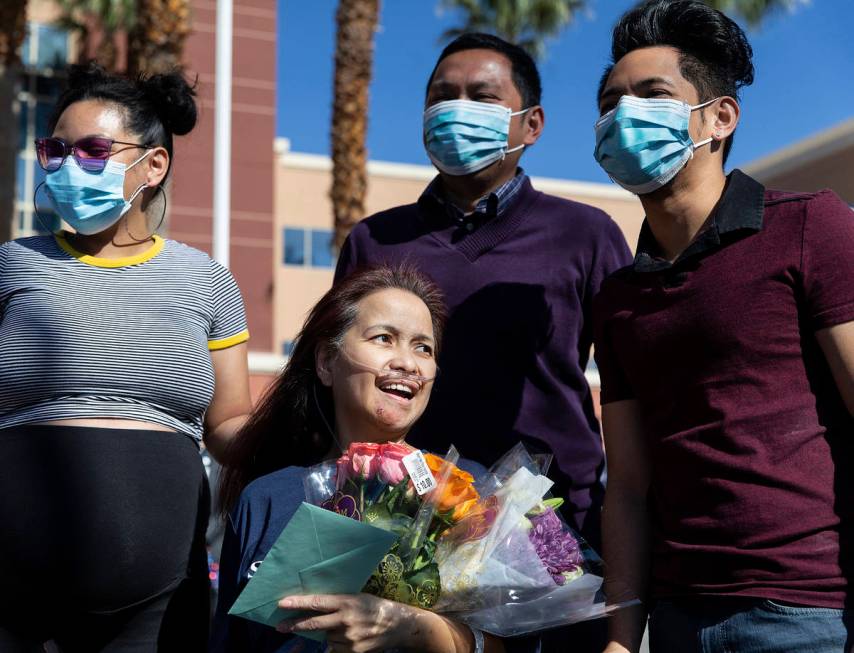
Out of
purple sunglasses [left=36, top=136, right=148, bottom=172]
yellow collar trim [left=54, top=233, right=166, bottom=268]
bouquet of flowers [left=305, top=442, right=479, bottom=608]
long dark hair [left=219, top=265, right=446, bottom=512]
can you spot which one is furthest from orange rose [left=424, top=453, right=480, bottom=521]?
purple sunglasses [left=36, top=136, right=148, bottom=172]

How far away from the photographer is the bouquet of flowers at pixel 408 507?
2.37 metres

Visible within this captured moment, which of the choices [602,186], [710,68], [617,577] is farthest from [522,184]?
[602,186]

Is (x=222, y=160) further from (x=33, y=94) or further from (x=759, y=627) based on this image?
(x=33, y=94)

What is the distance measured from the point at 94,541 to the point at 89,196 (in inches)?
42.3

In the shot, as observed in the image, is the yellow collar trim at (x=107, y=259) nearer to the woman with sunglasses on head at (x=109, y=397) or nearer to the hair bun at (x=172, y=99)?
the woman with sunglasses on head at (x=109, y=397)

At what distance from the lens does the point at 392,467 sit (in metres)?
2.43

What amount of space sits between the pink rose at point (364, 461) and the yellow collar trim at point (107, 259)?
1.12 m

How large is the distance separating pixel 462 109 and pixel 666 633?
191cm

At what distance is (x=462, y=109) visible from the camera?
374cm

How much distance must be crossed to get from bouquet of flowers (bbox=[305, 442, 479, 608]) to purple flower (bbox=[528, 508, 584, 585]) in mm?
170

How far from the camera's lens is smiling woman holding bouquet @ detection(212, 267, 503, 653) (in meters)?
2.44

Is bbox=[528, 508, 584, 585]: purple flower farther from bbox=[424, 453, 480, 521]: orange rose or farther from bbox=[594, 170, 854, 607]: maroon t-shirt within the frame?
bbox=[594, 170, 854, 607]: maroon t-shirt

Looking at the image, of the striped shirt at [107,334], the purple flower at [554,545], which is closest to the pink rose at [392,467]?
the purple flower at [554,545]

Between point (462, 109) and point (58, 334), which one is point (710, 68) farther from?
point (58, 334)
